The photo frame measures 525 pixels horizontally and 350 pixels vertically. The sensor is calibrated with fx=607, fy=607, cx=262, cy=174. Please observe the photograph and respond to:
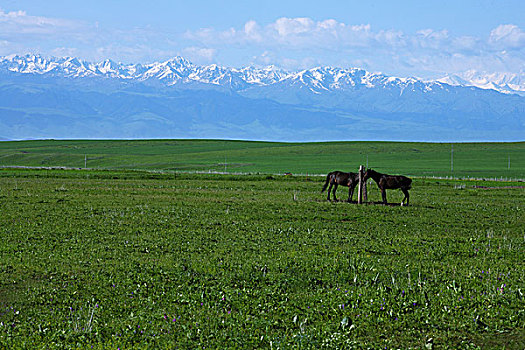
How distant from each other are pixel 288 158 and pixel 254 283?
132m

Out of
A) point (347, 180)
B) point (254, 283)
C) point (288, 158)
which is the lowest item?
point (254, 283)

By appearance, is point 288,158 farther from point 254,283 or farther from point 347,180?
point 254,283

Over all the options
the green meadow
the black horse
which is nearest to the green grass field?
the black horse

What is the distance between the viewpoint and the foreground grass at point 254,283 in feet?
37.6

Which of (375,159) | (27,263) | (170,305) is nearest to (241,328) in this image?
(170,305)

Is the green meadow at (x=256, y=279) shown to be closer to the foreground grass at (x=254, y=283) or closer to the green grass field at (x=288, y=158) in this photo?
the foreground grass at (x=254, y=283)

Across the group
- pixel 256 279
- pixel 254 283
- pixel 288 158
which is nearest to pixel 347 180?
pixel 256 279

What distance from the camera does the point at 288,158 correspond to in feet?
480

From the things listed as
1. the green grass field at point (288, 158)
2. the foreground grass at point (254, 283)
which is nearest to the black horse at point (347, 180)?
the foreground grass at point (254, 283)

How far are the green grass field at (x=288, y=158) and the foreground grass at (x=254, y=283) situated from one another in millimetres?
76057

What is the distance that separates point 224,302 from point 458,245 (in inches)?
394

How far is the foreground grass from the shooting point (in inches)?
A: 451

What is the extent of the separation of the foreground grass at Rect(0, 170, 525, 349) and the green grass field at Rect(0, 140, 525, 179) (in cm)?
7606

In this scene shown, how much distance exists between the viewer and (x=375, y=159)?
13675 centimetres
